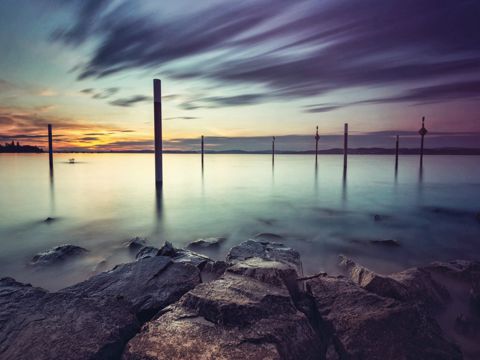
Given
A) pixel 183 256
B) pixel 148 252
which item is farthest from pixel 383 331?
pixel 148 252

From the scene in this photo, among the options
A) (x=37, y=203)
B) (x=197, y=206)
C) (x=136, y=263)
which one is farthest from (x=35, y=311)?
(x=37, y=203)

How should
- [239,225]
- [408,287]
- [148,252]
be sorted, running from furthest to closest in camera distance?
1. [239,225]
2. [148,252]
3. [408,287]

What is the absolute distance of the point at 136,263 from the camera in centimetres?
493

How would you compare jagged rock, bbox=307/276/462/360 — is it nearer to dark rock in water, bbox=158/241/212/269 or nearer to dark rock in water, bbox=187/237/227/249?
dark rock in water, bbox=158/241/212/269

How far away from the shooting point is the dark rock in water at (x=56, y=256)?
6.63 metres

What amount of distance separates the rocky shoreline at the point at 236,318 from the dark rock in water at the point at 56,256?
2.30 meters

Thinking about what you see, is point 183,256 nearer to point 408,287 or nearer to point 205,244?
point 205,244

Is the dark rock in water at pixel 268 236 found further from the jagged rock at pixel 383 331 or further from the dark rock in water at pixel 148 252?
the jagged rock at pixel 383 331

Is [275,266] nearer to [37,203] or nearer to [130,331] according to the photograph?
[130,331]

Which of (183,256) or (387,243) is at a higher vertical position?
(183,256)

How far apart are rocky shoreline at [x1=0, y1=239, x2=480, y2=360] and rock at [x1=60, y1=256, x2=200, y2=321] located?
15 mm

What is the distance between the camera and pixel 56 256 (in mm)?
6766

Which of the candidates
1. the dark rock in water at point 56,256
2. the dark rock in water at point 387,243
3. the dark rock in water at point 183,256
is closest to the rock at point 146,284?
the dark rock in water at point 183,256

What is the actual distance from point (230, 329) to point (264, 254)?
287 cm
